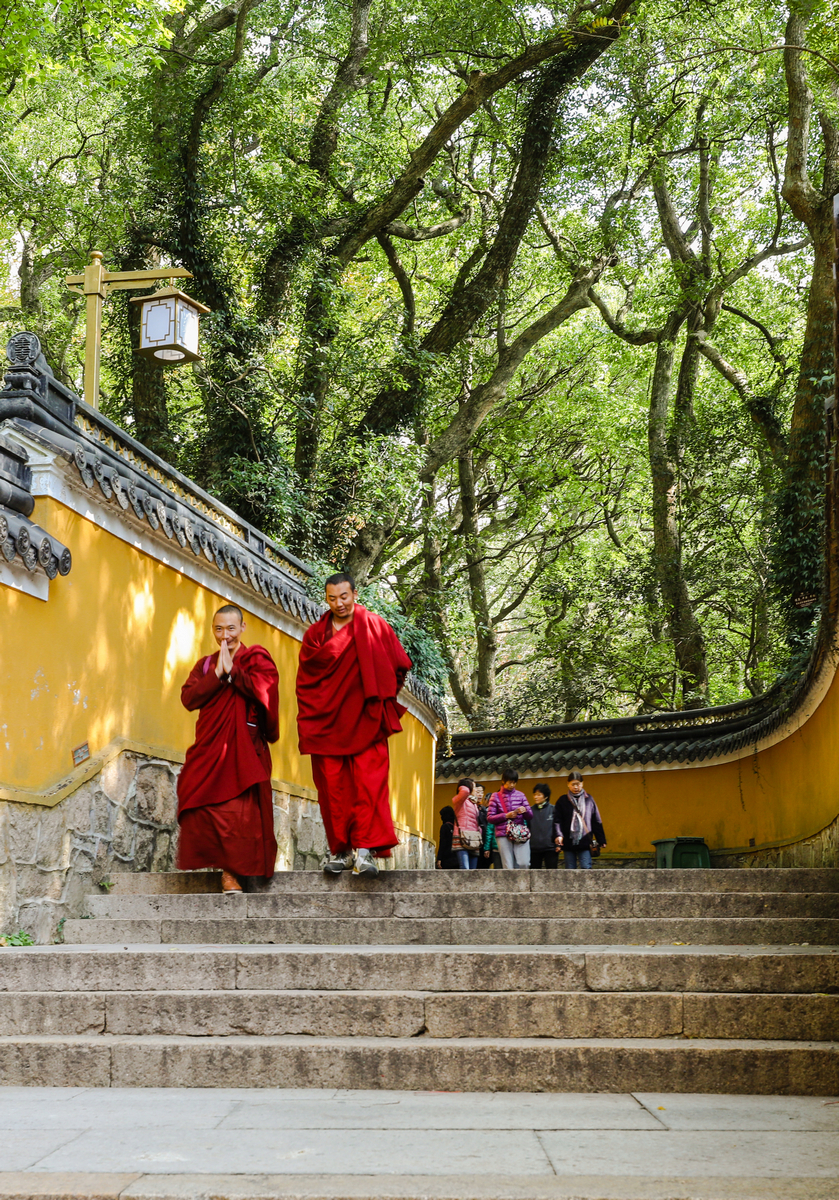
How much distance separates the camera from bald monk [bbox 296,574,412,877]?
20.2ft

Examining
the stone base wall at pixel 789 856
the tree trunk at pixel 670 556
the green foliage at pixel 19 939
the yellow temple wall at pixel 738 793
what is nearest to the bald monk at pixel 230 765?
the green foliage at pixel 19 939

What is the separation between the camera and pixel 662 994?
154 inches

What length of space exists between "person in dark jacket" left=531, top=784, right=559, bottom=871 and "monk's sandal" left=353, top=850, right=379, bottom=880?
4.86 meters

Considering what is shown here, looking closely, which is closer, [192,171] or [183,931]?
[183,931]

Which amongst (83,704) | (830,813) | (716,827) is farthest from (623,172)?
(83,704)

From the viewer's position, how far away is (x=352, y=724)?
6230 mm

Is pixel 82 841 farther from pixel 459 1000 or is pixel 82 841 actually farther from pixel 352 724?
pixel 459 1000

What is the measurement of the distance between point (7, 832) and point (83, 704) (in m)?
0.97

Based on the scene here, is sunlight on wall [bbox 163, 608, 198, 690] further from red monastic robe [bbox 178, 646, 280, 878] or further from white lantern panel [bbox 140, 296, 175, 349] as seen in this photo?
white lantern panel [bbox 140, 296, 175, 349]

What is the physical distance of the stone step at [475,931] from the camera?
15.5 ft

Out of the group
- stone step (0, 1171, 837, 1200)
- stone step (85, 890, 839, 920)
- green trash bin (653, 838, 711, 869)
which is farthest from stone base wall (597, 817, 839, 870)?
stone step (0, 1171, 837, 1200)

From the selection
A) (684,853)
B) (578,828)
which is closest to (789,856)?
(578,828)

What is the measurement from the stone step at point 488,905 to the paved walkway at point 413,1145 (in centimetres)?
164

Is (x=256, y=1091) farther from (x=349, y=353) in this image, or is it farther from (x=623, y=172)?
(x=623, y=172)
